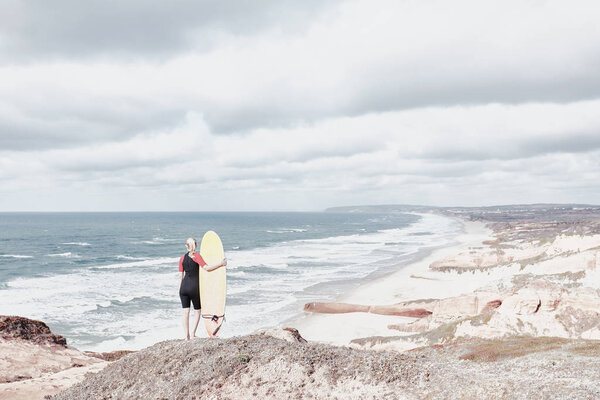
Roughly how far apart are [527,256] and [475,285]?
57.2 feet

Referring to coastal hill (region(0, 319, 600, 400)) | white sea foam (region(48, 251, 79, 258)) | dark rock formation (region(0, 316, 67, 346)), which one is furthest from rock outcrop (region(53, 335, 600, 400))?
white sea foam (region(48, 251, 79, 258))

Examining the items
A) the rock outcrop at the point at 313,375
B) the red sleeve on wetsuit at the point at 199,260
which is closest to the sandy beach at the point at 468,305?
the rock outcrop at the point at 313,375

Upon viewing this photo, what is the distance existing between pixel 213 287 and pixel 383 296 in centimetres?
3412

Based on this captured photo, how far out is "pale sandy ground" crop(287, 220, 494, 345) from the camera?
1262 inches

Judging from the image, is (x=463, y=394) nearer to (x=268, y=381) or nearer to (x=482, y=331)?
(x=268, y=381)

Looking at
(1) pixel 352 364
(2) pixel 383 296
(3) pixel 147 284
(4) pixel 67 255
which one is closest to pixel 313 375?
(1) pixel 352 364

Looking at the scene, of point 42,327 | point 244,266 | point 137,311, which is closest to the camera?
point 42,327

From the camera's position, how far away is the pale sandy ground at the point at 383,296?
32062mm

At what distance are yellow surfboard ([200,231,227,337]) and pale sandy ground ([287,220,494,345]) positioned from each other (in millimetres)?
17675

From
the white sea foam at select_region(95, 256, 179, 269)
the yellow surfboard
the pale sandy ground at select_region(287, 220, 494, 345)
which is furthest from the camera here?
the white sea foam at select_region(95, 256, 179, 269)

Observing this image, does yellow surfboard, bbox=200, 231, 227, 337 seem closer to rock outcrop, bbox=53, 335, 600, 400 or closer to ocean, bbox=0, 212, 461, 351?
rock outcrop, bbox=53, 335, 600, 400

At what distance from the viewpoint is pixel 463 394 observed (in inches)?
400

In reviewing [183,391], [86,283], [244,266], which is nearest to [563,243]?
[244,266]

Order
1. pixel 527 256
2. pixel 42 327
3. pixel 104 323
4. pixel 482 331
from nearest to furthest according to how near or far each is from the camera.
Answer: pixel 42 327 < pixel 482 331 < pixel 104 323 < pixel 527 256
